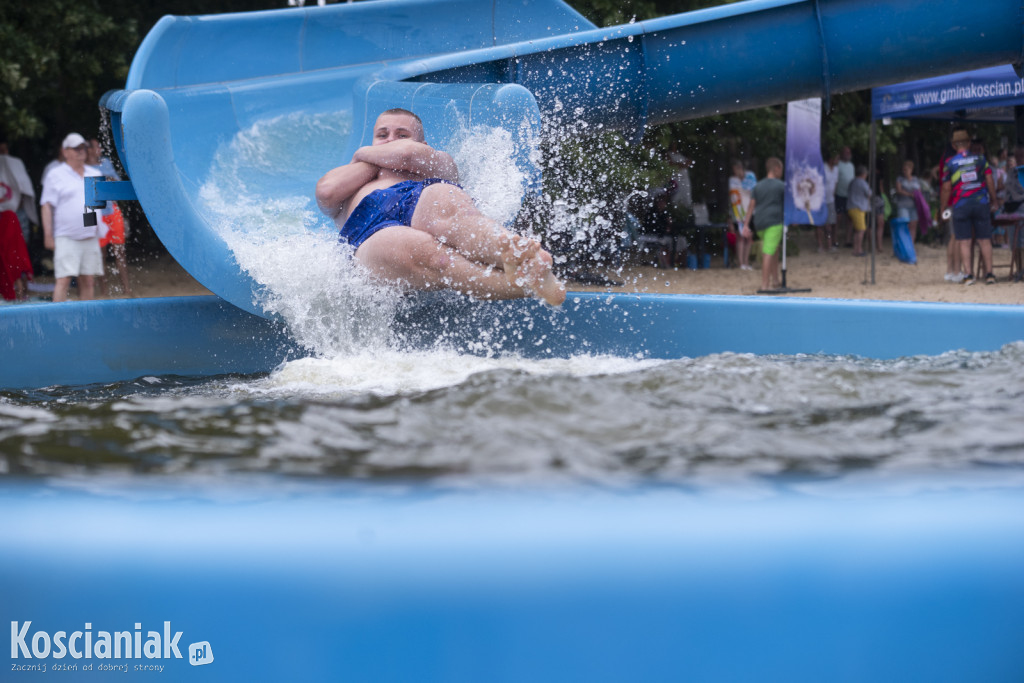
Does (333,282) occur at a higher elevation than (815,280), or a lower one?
higher

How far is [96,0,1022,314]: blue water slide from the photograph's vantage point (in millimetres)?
3838

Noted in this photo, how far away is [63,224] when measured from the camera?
6.29 meters

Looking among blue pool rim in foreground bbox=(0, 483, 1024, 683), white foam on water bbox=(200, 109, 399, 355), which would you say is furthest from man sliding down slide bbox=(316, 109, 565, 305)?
blue pool rim in foreground bbox=(0, 483, 1024, 683)

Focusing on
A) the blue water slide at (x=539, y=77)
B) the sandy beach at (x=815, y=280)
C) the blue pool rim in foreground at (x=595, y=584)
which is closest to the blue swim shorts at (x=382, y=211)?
the blue water slide at (x=539, y=77)

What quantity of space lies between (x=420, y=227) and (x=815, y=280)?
7.35m

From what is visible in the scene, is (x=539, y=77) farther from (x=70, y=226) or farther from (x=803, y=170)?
(x=803, y=170)

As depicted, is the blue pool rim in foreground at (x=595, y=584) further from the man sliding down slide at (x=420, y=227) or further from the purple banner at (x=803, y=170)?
the purple banner at (x=803, y=170)

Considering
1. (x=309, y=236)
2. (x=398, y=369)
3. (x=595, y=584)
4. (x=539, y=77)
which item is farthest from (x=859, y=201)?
(x=595, y=584)

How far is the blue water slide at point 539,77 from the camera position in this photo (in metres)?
3.84

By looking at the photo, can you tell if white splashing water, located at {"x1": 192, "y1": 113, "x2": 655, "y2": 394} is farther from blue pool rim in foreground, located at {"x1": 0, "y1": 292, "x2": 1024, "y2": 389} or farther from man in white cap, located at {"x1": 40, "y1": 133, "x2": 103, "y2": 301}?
man in white cap, located at {"x1": 40, "y1": 133, "x2": 103, "y2": 301}

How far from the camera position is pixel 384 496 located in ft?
2.91

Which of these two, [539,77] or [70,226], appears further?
[70,226]

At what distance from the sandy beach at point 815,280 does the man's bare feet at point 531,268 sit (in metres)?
4.35

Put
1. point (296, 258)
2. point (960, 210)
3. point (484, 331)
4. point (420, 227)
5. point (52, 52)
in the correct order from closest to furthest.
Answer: point (420, 227) < point (296, 258) < point (484, 331) < point (52, 52) < point (960, 210)
